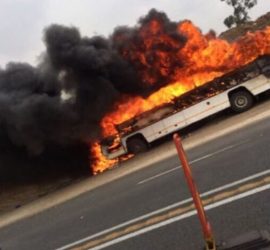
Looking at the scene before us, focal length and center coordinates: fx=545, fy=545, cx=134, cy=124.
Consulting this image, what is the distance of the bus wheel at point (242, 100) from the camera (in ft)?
58.2

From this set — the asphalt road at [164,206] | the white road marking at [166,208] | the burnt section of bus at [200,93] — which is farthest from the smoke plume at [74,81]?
the white road marking at [166,208]

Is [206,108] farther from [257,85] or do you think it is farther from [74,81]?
[74,81]

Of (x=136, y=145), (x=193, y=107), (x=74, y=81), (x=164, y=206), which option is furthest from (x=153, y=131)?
(x=164, y=206)

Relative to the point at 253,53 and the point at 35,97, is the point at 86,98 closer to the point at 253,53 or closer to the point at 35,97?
the point at 35,97

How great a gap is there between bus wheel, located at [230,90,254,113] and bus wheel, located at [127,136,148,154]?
328 cm

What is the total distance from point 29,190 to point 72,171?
1725 millimetres

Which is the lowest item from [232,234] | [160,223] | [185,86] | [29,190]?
[232,234]

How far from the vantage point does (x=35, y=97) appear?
67.1 feet

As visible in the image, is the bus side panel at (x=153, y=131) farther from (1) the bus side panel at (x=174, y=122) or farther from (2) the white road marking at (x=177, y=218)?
(2) the white road marking at (x=177, y=218)

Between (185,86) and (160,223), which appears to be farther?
(185,86)

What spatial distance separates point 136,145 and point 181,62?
361 centimetres

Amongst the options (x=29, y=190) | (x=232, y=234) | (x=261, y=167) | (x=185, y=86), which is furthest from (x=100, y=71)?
(x=232, y=234)

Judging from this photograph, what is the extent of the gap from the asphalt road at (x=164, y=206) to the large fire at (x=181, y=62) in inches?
219

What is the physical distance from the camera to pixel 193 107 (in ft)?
59.2
